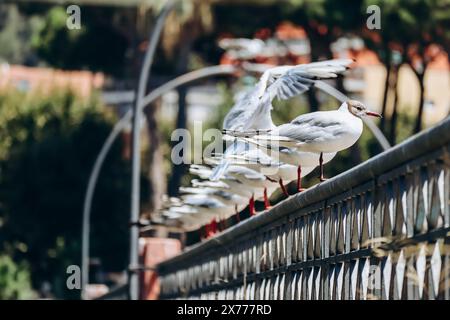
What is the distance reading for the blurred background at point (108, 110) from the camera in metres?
51.9

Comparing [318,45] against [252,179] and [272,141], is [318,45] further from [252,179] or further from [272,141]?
[272,141]

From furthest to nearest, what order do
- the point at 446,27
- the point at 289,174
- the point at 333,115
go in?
the point at 446,27
the point at 289,174
the point at 333,115

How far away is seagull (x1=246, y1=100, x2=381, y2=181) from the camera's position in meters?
15.0

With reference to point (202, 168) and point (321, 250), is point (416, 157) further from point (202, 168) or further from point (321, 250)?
point (202, 168)

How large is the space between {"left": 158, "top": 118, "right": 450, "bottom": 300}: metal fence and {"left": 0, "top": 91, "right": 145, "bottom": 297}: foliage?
39121 millimetres

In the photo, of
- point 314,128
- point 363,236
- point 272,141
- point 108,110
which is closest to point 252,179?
point 272,141

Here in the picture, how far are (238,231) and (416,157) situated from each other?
351 inches

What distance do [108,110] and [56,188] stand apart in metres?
4.97

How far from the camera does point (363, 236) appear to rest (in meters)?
13.7

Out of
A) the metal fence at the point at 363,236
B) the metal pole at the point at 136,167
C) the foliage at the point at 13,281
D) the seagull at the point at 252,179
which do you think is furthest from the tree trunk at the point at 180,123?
the seagull at the point at 252,179

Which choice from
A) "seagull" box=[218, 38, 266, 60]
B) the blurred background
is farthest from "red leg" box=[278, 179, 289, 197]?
the blurred background

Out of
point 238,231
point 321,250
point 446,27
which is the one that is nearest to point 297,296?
point 321,250

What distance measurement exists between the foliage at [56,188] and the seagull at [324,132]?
42.4 metres

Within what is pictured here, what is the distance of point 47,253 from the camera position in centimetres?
5919
